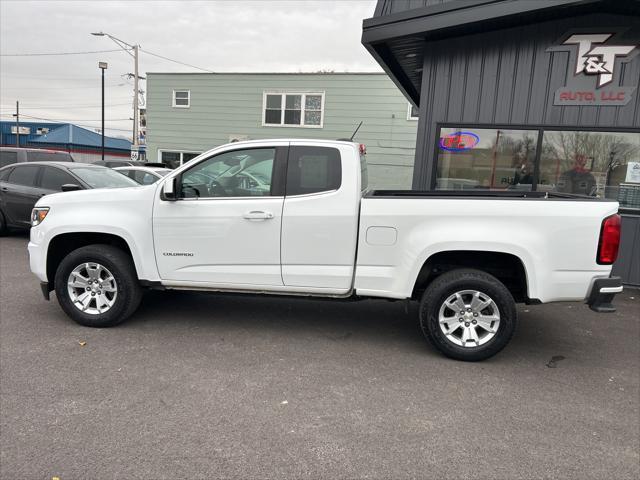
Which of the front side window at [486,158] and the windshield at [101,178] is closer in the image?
the front side window at [486,158]

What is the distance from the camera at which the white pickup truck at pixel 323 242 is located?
4.12 meters

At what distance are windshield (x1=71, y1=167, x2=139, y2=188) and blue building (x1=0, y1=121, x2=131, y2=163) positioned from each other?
44951 mm

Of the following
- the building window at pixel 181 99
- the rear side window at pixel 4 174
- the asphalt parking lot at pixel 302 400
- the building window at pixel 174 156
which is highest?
the building window at pixel 181 99

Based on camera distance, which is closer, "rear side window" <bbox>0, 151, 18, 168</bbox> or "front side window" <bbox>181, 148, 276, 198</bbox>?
"front side window" <bbox>181, 148, 276, 198</bbox>

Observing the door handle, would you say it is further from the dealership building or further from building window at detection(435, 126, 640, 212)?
building window at detection(435, 126, 640, 212)

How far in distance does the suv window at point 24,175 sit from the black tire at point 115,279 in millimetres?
5569

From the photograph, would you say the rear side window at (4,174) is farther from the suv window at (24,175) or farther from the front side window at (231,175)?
the front side window at (231,175)

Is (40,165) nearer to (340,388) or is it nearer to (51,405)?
(51,405)

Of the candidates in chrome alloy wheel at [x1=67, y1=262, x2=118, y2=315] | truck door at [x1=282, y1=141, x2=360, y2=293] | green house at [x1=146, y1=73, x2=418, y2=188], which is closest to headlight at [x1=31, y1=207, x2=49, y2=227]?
chrome alloy wheel at [x1=67, y1=262, x2=118, y2=315]

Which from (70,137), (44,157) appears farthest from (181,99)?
(70,137)

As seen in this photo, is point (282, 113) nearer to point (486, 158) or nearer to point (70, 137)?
point (486, 158)

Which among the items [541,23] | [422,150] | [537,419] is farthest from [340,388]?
[541,23]

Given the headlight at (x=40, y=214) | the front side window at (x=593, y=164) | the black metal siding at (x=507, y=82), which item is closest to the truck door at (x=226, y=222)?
the headlight at (x=40, y=214)

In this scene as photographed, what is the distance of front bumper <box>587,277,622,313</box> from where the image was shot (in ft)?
13.3
